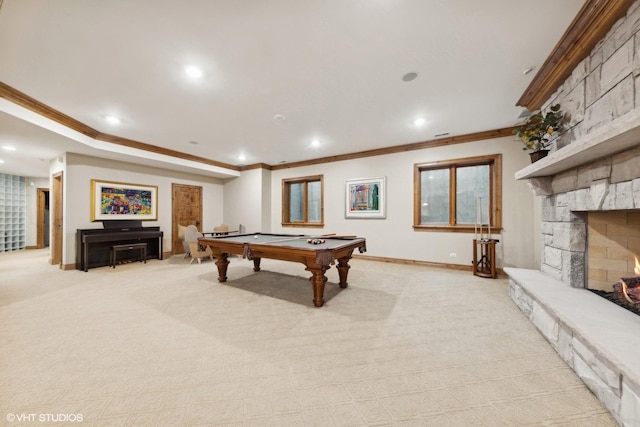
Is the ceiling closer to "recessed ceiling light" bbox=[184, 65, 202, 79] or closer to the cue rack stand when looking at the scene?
"recessed ceiling light" bbox=[184, 65, 202, 79]

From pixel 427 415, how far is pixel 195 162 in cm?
659

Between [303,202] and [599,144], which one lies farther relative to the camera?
[303,202]

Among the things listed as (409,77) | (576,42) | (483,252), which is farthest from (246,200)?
(576,42)

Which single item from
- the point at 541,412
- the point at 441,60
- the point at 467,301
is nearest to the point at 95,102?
the point at 441,60

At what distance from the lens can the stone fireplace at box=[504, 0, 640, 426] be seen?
1.27 m

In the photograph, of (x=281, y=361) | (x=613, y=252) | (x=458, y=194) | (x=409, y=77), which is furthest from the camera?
(x=458, y=194)

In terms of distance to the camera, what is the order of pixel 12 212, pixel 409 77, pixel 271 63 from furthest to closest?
pixel 12 212
pixel 409 77
pixel 271 63

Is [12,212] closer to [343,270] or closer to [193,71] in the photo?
[193,71]

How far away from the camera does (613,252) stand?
202 cm

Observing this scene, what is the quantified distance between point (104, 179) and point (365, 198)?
19.8ft

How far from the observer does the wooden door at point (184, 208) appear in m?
6.33

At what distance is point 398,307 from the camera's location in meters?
2.70

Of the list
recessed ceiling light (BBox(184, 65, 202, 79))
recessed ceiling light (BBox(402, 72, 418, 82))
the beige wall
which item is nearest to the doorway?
the beige wall

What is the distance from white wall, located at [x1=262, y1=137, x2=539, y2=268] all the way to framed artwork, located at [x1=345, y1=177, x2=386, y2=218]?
5.4 inches
